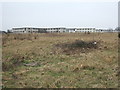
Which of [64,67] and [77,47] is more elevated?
[77,47]

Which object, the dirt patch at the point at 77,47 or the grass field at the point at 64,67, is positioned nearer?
the grass field at the point at 64,67

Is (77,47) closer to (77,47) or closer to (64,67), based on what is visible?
(77,47)

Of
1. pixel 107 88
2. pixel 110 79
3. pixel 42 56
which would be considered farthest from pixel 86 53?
pixel 107 88

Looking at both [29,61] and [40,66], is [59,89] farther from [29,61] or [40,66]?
[29,61]

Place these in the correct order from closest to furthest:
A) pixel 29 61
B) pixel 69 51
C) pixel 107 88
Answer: pixel 107 88, pixel 29 61, pixel 69 51

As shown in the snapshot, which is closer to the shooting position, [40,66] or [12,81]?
[12,81]

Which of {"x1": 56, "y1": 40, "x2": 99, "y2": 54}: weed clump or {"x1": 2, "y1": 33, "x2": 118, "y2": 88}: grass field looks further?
{"x1": 56, "y1": 40, "x2": 99, "y2": 54}: weed clump

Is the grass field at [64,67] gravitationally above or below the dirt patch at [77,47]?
below

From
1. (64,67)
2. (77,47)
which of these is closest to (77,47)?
(77,47)

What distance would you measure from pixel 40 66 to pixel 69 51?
3.77 m

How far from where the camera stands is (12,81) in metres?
9.22

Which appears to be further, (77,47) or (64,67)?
(77,47)

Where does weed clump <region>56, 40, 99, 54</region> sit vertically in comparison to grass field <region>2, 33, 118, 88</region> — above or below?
above

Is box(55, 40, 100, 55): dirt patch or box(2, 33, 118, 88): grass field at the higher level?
box(55, 40, 100, 55): dirt patch
